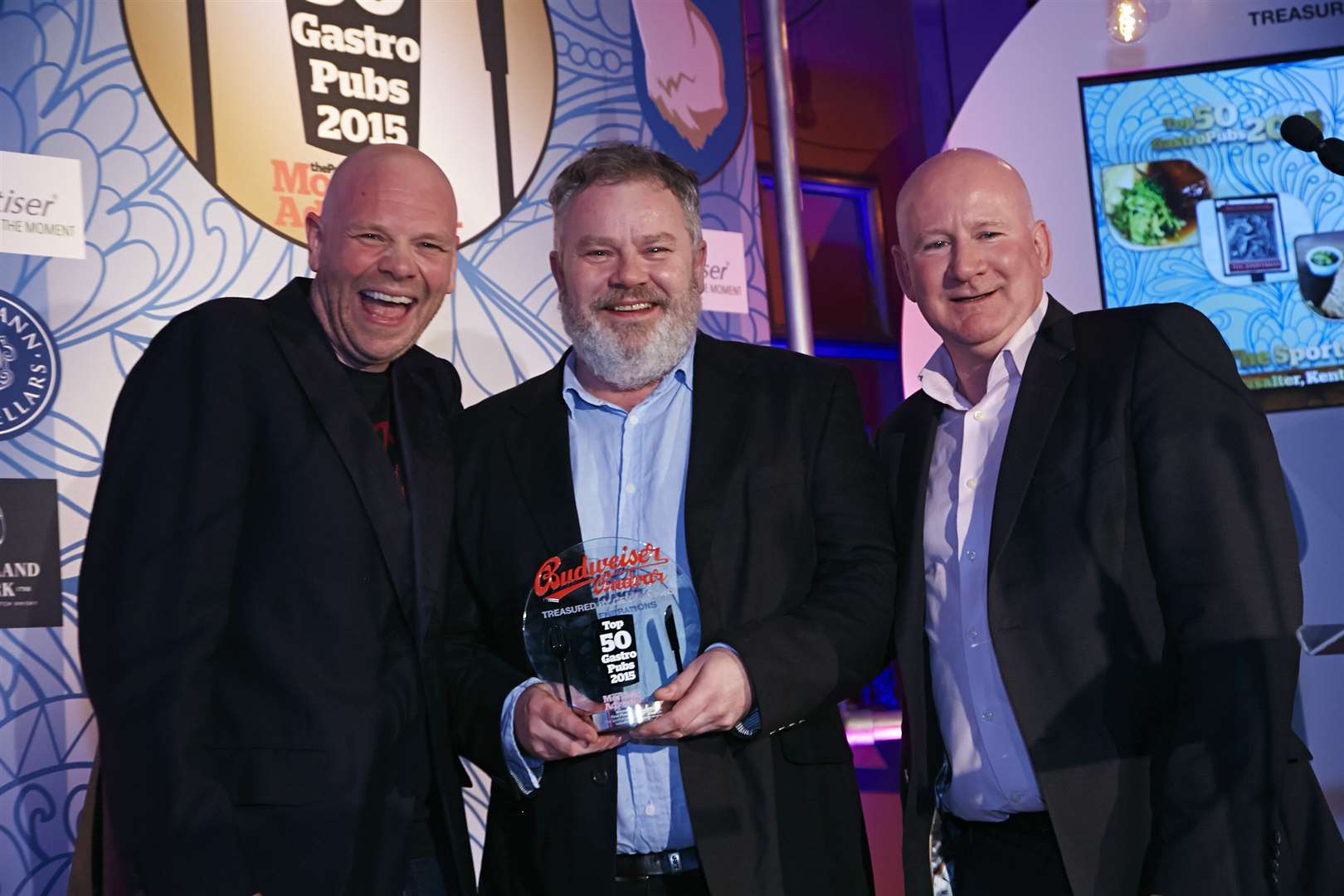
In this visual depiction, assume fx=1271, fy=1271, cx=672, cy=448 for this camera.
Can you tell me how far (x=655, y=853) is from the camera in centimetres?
238

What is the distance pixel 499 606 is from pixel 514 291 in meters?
1.66

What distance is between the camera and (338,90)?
146 inches

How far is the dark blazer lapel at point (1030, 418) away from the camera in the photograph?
2.46m

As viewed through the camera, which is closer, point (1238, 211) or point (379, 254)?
point (379, 254)

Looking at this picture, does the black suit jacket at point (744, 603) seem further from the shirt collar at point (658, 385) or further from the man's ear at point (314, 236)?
the man's ear at point (314, 236)

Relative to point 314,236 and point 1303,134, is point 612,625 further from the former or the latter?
point 1303,134

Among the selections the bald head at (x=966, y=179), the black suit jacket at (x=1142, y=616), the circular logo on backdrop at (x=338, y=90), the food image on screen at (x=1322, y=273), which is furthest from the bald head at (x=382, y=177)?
the food image on screen at (x=1322, y=273)

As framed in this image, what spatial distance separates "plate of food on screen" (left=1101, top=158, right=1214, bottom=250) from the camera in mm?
5227

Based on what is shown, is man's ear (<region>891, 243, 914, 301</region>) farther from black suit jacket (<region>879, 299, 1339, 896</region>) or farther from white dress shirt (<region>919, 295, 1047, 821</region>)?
black suit jacket (<region>879, 299, 1339, 896</region>)

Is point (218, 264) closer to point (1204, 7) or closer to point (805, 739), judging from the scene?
point (805, 739)

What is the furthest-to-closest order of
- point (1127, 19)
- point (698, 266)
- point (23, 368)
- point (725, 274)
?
point (1127, 19)
point (725, 274)
point (23, 368)
point (698, 266)

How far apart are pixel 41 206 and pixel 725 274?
86.0 inches

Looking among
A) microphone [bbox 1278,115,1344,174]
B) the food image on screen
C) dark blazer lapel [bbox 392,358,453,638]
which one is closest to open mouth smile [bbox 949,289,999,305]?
microphone [bbox 1278,115,1344,174]

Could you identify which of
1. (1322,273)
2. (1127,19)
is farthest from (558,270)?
(1322,273)
